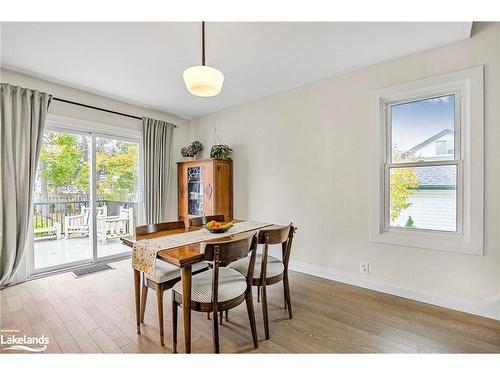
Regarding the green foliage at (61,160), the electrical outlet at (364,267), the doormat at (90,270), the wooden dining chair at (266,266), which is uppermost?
the green foliage at (61,160)

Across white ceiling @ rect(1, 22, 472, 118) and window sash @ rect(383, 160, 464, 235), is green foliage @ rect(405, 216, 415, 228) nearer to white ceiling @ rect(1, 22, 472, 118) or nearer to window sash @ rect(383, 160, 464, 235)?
window sash @ rect(383, 160, 464, 235)

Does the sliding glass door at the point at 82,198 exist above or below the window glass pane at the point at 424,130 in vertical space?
below

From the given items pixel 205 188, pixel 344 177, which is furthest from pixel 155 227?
pixel 344 177

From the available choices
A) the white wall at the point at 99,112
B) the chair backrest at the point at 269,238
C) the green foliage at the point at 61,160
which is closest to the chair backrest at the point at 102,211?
the green foliage at the point at 61,160

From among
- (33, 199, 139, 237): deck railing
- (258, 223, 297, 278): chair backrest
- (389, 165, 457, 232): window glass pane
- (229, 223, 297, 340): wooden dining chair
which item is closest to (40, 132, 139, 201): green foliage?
(33, 199, 139, 237): deck railing

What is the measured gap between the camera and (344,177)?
2795 millimetres

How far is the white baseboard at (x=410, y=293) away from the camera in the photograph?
2.02m

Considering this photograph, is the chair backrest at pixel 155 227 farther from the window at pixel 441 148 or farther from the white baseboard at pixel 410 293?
the window at pixel 441 148

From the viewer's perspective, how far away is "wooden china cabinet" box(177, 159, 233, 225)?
368cm

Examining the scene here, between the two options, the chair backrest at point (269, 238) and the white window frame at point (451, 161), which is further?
the white window frame at point (451, 161)

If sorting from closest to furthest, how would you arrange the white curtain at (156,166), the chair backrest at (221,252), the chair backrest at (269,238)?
the chair backrest at (221,252) → the chair backrest at (269,238) → the white curtain at (156,166)

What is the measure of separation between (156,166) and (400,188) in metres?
3.44

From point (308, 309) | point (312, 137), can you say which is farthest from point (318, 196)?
point (308, 309)

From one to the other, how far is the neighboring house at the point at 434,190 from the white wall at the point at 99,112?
3518mm
